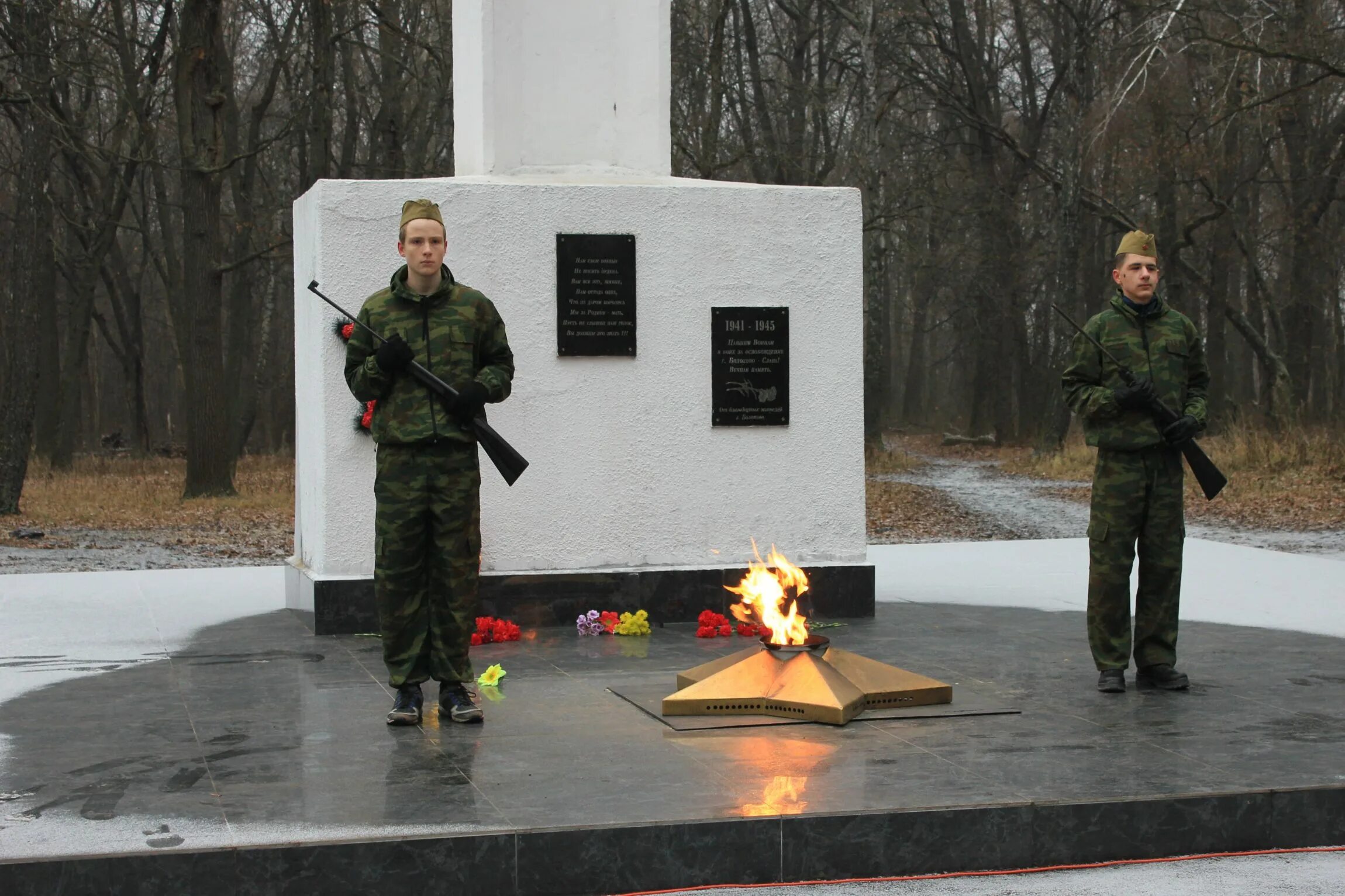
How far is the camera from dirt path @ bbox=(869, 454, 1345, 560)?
15867 millimetres

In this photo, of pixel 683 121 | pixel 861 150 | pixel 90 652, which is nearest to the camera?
pixel 90 652

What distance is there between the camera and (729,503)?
9.90 m

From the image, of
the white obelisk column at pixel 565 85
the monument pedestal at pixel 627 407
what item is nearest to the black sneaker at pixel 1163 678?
the monument pedestal at pixel 627 407

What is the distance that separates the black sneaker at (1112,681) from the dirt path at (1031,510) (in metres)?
7.72

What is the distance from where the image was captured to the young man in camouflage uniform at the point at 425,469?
6.44 metres

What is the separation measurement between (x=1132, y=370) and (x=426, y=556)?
10.8 feet

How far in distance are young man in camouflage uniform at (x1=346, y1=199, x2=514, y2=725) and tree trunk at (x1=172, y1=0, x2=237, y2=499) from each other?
15131 millimetres

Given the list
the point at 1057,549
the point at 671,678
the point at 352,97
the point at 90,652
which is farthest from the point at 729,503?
the point at 352,97

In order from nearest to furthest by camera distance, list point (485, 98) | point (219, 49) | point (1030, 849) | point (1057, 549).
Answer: point (1030, 849) → point (485, 98) → point (1057, 549) → point (219, 49)

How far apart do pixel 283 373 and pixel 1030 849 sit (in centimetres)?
3547

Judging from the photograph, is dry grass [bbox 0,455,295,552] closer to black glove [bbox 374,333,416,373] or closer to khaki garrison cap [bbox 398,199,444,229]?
khaki garrison cap [bbox 398,199,444,229]

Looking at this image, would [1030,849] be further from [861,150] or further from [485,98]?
[861,150]

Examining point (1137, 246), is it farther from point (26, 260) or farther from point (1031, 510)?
point (26, 260)

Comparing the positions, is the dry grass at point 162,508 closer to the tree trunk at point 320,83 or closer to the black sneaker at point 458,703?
the tree trunk at point 320,83
